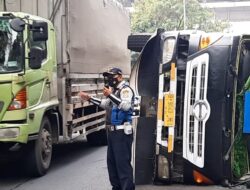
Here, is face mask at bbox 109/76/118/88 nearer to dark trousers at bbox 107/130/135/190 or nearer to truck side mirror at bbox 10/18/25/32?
dark trousers at bbox 107/130/135/190

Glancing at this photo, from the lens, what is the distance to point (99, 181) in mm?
7344

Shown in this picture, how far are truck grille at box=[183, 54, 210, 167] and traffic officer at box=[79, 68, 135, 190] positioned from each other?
2.61 ft

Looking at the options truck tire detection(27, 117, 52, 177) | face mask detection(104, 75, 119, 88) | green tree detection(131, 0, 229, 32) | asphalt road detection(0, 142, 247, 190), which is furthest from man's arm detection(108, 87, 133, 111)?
green tree detection(131, 0, 229, 32)

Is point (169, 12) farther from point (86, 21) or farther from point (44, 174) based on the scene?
point (44, 174)

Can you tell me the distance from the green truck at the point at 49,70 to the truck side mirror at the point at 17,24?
14mm

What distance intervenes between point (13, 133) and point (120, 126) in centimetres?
190

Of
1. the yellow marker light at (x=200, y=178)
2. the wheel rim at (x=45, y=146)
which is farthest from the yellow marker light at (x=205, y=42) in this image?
the wheel rim at (x=45, y=146)

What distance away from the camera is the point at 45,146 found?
7840 millimetres

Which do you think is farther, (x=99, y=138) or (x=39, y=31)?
(x=99, y=138)

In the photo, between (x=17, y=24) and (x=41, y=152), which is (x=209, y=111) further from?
(x=41, y=152)

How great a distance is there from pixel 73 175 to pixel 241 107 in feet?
11.8

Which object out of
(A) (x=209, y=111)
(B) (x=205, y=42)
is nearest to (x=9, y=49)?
(B) (x=205, y=42)

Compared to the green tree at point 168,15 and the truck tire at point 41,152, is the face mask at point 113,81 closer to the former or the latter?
the truck tire at point 41,152

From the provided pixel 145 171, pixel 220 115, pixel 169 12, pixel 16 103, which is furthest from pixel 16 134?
pixel 169 12
